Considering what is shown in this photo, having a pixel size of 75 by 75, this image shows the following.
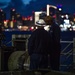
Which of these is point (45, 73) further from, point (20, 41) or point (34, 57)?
point (20, 41)

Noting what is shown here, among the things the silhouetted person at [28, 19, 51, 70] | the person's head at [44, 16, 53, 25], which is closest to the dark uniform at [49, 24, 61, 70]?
the person's head at [44, 16, 53, 25]

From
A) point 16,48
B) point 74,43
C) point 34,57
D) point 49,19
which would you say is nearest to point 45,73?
point 34,57

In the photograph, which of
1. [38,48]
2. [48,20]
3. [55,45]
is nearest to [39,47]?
[38,48]

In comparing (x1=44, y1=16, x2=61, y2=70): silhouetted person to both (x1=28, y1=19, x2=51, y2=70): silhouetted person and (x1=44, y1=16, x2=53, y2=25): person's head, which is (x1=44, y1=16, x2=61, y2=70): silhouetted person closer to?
(x1=44, y1=16, x2=53, y2=25): person's head

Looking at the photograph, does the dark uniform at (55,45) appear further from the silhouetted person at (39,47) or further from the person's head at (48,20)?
the silhouetted person at (39,47)

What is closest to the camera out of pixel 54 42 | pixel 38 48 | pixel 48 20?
pixel 38 48

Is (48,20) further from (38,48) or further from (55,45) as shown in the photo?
(38,48)

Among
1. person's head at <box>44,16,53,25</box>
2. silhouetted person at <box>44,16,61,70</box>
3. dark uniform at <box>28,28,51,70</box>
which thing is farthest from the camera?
silhouetted person at <box>44,16,61,70</box>

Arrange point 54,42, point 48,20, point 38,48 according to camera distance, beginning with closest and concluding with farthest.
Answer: point 38,48 → point 48,20 → point 54,42

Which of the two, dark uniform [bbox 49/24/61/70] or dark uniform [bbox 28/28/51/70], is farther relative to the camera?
dark uniform [bbox 49/24/61/70]

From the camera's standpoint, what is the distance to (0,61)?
9352 mm

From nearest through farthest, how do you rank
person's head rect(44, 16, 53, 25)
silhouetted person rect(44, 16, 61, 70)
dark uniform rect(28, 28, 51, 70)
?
dark uniform rect(28, 28, 51, 70), person's head rect(44, 16, 53, 25), silhouetted person rect(44, 16, 61, 70)

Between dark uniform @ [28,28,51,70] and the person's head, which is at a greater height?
the person's head

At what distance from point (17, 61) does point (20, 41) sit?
5.74 feet
